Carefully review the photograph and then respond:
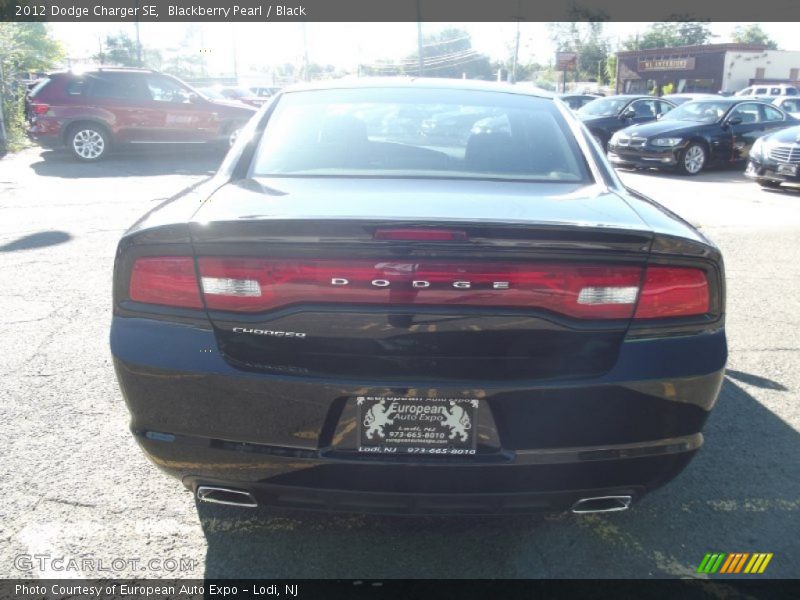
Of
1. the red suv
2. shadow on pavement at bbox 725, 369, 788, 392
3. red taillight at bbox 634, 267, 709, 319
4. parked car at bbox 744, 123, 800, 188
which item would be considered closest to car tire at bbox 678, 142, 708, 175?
parked car at bbox 744, 123, 800, 188

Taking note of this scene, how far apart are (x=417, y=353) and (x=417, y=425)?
217 millimetres

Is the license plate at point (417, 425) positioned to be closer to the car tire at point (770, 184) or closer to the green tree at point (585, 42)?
the car tire at point (770, 184)

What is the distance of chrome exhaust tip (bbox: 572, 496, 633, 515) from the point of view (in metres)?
2.34

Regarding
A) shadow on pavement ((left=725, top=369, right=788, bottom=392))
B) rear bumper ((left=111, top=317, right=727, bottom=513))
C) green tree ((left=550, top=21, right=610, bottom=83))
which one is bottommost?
shadow on pavement ((left=725, top=369, right=788, bottom=392))

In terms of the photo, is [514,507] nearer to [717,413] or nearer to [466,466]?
[466,466]

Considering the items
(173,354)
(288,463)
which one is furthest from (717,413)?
(173,354)

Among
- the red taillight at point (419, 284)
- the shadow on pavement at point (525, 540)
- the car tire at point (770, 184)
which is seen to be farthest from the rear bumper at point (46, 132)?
the red taillight at point (419, 284)

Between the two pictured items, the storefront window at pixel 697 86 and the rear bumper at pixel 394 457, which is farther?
the storefront window at pixel 697 86

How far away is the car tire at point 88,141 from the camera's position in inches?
579

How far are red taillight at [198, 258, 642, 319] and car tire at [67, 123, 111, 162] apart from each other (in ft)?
46.1

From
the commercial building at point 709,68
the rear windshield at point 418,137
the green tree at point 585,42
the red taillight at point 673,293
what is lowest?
the red taillight at point 673,293

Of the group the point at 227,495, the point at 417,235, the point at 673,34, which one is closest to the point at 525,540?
the point at 227,495

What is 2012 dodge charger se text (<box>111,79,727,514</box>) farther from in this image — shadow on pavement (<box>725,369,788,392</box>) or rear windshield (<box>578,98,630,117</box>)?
rear windshield (<box>578,98,630,117</box>)

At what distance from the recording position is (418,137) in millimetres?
3602
